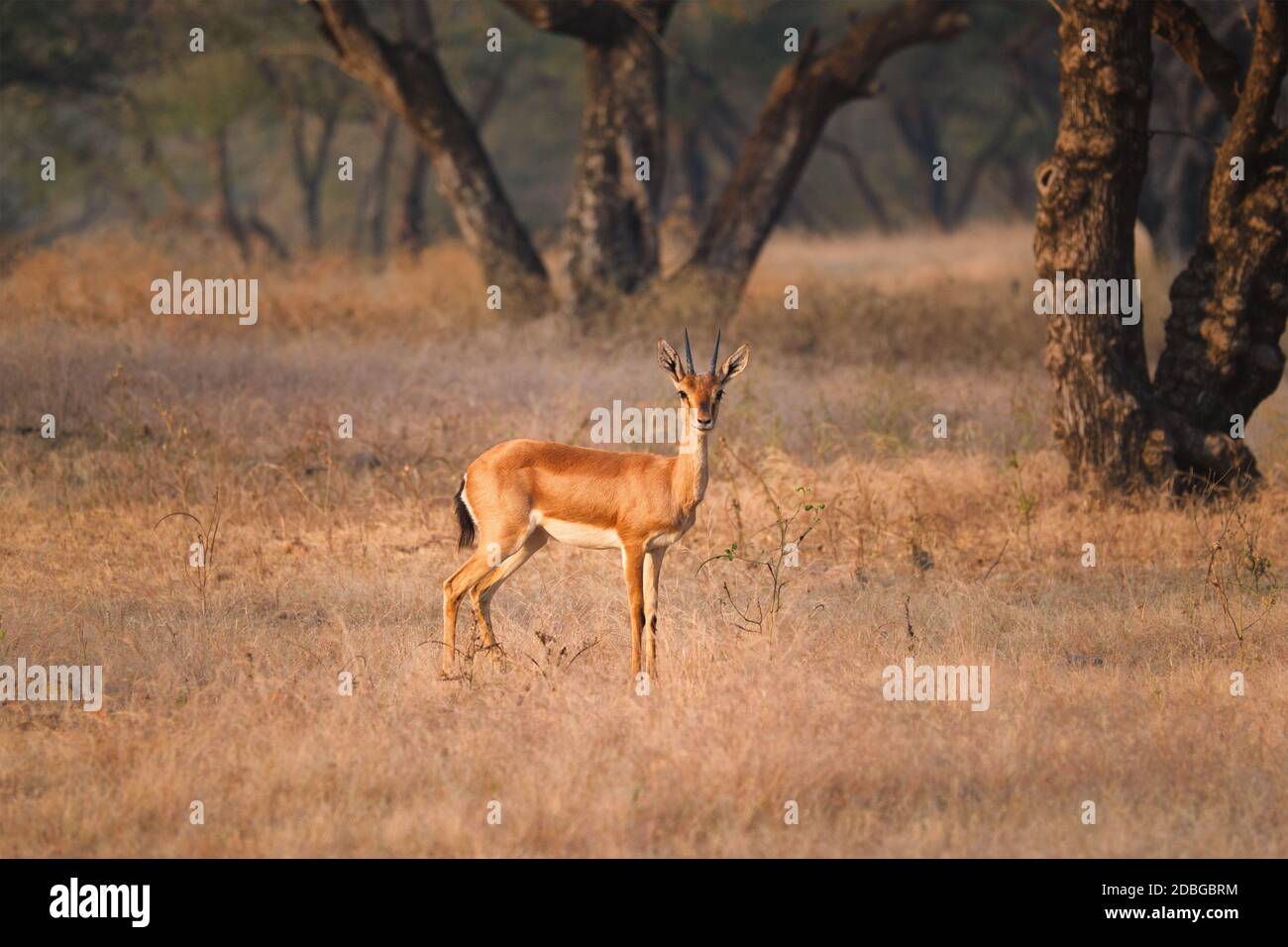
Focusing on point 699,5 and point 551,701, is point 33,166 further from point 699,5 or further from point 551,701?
point 551,701

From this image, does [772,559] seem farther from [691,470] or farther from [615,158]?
[615,158]

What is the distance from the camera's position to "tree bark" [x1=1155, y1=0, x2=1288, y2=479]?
9258 mm

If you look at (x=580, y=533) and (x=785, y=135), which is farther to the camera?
(x=785, y=135)

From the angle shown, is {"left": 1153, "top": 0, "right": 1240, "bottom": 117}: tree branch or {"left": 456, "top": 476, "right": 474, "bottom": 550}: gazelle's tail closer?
{"left": 456, "top": 476, "right": 474, "bottom": 550}: gazelle's tail

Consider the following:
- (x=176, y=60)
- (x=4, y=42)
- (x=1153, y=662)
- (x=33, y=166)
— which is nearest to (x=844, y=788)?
(x=1153, y=662)

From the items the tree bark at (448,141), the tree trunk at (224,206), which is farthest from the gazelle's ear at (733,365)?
the tree trunk at (224,206)

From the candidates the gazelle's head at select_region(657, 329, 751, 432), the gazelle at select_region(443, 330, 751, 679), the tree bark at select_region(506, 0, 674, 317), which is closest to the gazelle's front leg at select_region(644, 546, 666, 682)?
the gazelle at select_region(443, 330, 751, 679)

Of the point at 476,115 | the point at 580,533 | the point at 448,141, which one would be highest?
the point at 476,115

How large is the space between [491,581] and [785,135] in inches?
380

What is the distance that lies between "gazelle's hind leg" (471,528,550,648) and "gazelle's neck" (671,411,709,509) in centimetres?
70

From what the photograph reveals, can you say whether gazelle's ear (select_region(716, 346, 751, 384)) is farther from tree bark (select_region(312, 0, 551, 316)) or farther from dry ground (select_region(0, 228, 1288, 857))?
tree bark (select_region(312, 0, 551, 316))

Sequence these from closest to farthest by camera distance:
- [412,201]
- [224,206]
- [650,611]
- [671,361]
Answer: [671,361], [650,611], [412,201], [224,206]

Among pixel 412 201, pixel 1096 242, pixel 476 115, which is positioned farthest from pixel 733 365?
pixel 476 115

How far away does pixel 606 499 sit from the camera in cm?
625
